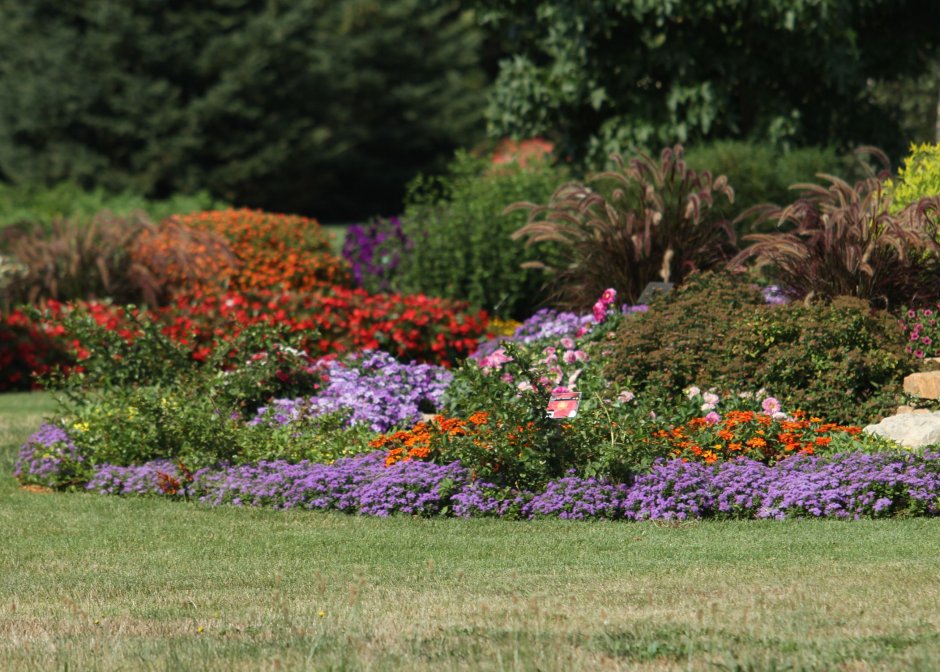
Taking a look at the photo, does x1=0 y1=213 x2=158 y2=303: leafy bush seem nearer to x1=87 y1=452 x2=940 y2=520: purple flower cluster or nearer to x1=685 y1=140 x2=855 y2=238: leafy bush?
x1=685 y1=140 x2=855 y2=238: leafy bush

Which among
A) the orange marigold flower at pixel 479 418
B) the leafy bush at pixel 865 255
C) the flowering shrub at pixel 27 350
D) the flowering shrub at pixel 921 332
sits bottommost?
the flowering shrub at pixel 27 350

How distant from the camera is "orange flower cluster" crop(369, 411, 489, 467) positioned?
7.87 m

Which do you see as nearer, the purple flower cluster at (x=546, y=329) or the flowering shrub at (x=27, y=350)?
the purple flower cluster at (x=546, y=329)

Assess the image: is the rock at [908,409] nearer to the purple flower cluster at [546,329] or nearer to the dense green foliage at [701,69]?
the purple flower cluster at [546,329]

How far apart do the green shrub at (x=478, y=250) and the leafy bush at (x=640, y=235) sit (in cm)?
281

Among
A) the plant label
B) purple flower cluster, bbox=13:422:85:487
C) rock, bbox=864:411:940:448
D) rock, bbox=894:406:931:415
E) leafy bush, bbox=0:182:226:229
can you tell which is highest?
rock, bbox=864:411:940:448

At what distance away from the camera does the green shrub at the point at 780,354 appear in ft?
28.5

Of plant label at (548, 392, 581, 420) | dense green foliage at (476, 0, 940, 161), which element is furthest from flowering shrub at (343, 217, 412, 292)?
plant label at (548, 392, 581, 420)

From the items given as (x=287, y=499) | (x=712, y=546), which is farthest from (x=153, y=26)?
(x=712, y=546)

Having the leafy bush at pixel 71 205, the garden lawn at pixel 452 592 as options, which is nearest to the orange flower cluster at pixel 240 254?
the leafy bush at pixel 71 205

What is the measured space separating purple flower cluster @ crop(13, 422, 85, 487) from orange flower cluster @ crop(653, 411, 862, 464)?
3.81 metres

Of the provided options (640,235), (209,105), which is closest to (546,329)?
(640,235)

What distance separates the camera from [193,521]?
729cm

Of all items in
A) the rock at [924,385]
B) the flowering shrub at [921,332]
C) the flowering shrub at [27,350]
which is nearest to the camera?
the rock at [924,385]
